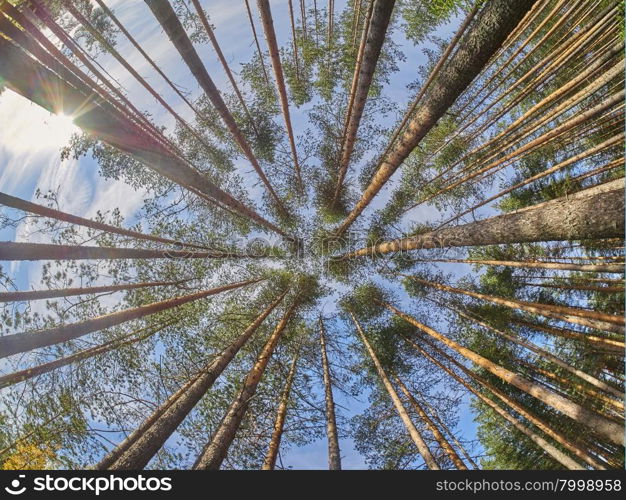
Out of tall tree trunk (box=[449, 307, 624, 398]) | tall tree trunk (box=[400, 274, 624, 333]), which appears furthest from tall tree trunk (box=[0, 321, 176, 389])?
tall tree trunk (box=[449, 307, 624, 398])

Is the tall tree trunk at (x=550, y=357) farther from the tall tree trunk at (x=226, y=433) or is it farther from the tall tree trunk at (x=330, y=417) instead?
the tall tree trunk at (x=226, y=433)

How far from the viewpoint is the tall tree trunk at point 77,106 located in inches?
111

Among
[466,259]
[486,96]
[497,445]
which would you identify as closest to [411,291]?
[466,259]

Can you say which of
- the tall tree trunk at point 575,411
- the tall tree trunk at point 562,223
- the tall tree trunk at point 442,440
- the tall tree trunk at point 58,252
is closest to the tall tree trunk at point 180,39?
the tall tree trunk at point 58,252

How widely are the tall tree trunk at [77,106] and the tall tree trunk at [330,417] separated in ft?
18.6

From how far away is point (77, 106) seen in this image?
3.28 meters

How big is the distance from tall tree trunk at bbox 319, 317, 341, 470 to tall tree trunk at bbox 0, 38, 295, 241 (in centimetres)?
567

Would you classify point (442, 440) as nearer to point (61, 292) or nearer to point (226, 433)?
point (226, 433)

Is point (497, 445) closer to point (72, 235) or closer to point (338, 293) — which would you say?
point (338, 293)

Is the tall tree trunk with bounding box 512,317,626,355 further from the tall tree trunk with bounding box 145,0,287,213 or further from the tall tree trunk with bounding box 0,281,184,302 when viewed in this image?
the tall tree trunk with bounding box 0,281,184,302

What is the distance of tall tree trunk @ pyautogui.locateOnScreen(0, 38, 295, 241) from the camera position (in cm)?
282

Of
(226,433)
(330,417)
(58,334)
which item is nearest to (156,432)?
(226,433)

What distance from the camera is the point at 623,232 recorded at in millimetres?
2670

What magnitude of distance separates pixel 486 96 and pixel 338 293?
957cm
